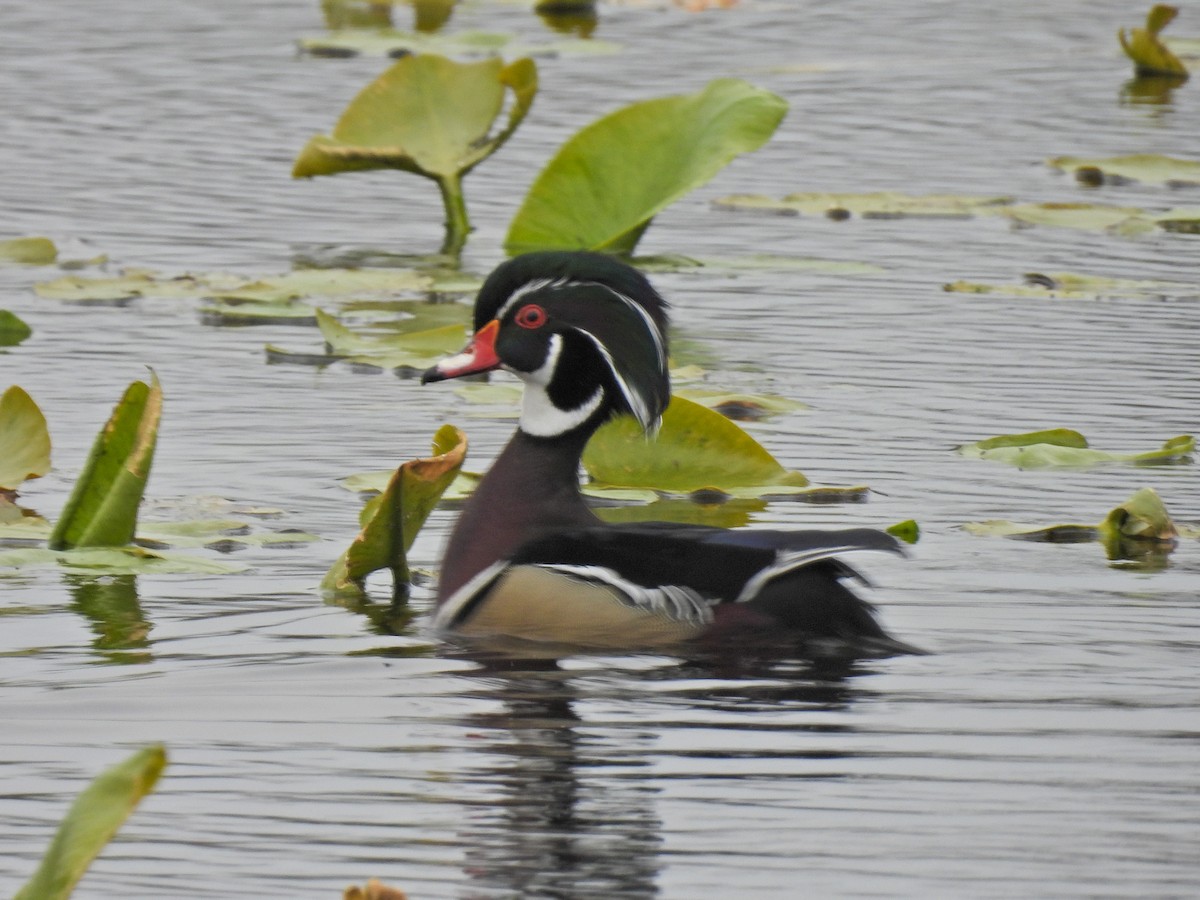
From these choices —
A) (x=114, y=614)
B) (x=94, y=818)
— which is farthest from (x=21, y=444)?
(x=94, y=818)

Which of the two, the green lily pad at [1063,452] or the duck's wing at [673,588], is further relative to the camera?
the green lily pad at [1063,452]

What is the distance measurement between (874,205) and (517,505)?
6.52 metres

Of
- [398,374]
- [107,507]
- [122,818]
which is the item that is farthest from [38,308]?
[122,818]

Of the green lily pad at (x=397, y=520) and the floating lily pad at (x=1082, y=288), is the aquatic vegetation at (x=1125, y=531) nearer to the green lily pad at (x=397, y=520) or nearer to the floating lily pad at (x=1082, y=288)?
the green lily pad at (x=397, y=520)

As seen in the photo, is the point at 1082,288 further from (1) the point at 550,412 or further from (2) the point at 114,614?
(2) the point at 114,614

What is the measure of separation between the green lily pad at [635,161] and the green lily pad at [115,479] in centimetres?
434

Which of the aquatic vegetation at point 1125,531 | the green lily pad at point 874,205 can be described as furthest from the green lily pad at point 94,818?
the green lily pad at point 874,205

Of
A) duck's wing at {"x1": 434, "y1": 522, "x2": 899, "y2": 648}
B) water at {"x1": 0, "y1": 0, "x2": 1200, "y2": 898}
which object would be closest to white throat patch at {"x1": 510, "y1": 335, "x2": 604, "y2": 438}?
duck's wing at {"x1": 434, "y1": 522, "x2": 899, "y2": 648}

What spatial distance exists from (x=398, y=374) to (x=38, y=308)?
2043 millimetres

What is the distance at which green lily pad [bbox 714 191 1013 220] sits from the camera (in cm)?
1257

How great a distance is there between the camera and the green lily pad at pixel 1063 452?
8023 mm

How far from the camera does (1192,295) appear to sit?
10875 millimetres

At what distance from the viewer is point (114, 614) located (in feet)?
21.0

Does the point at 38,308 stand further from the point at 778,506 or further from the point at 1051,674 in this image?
the point at 1051,674
